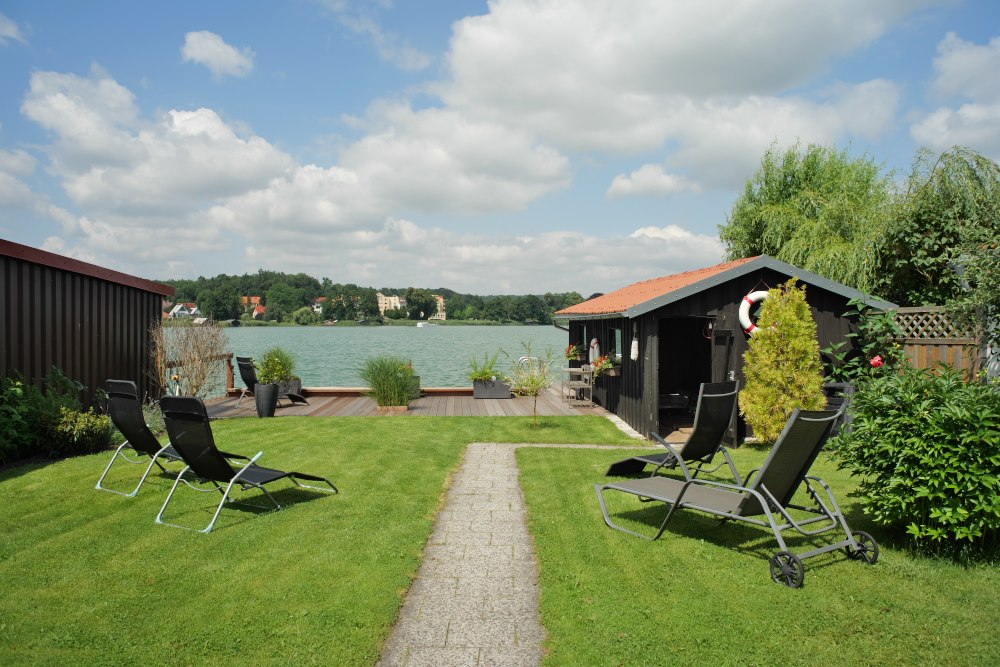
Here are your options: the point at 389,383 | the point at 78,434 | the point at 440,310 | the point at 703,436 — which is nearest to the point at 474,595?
the point at 703,436

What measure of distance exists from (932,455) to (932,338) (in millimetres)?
4927

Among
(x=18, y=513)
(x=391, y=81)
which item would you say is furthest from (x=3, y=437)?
(x=391, y=81)

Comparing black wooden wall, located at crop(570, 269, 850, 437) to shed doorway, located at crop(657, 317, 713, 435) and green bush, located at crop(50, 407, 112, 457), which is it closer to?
shed doorway, located at crop(657, 317, 713, 435)

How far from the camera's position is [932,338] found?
25.4 feet

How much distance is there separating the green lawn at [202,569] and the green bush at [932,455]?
10.0 feet

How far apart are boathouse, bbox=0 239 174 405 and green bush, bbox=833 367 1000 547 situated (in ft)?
29.2

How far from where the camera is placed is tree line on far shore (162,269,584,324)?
129 ft

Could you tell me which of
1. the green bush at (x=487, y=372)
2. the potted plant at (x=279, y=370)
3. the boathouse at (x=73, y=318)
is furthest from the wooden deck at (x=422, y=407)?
the boathouse at (x=73, y=318)

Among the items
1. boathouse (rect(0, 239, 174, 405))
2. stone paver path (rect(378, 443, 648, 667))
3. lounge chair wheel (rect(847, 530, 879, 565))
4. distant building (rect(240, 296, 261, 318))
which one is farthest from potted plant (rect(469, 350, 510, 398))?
distant building (rect(240, 296, 261, 318))

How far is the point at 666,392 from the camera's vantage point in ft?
44.2

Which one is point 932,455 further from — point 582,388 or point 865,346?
point 582,388

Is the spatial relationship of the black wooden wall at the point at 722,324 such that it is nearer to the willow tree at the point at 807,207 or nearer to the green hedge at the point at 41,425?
the willow tree at the point at 807,207

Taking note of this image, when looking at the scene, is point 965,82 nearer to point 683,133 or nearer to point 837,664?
point 683,133

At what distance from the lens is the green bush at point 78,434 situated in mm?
7055
